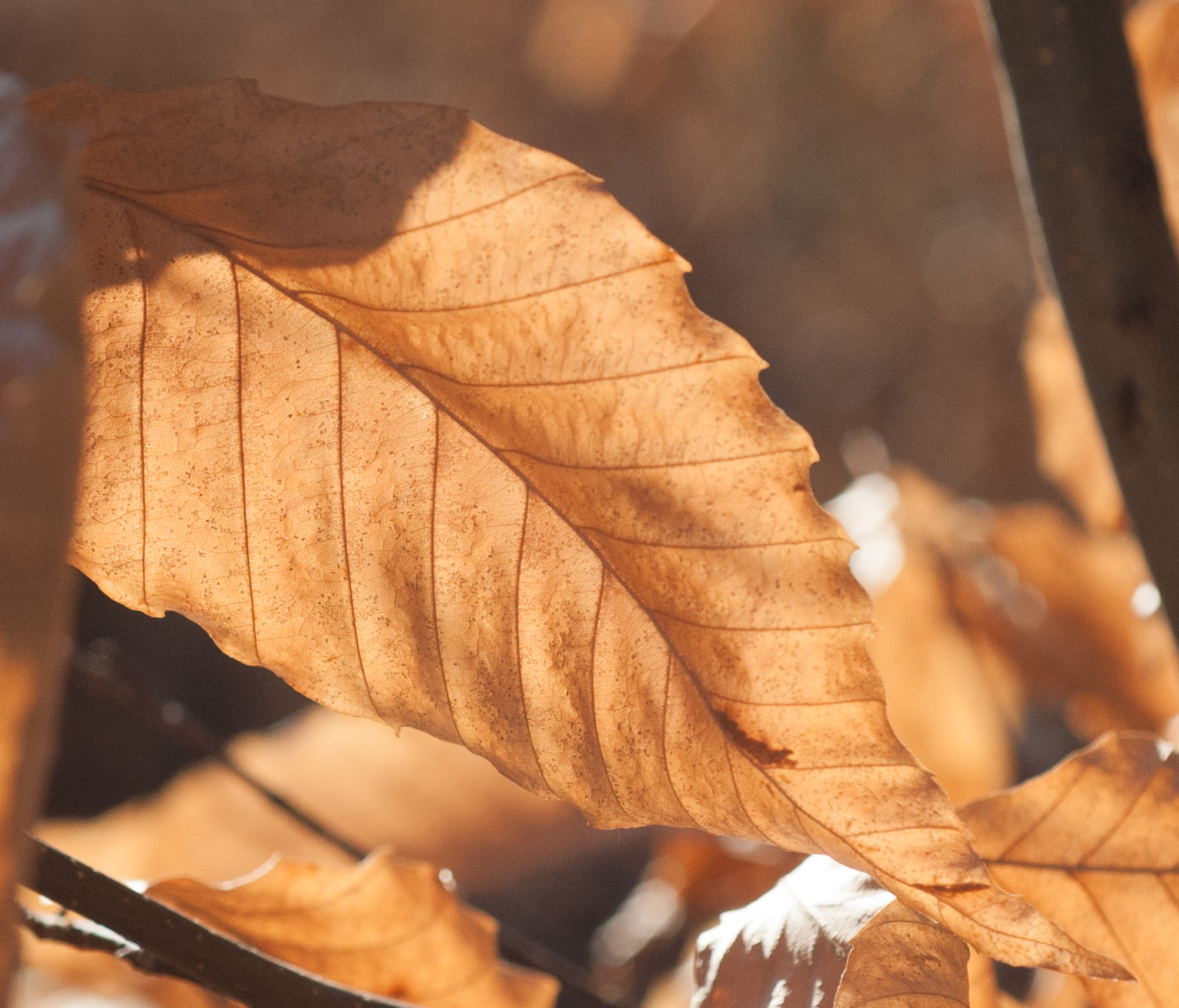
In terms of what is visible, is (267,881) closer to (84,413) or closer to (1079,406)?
(84,413)

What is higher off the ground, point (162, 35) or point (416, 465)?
point (162, 35)

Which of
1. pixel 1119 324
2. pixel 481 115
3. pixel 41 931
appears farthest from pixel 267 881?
pixel 481 115

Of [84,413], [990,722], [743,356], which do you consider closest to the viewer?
[84,413]

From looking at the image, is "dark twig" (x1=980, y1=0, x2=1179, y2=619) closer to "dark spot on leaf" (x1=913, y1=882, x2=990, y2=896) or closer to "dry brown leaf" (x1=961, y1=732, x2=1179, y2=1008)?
"dry brown leaf" (x1=961, y1=732, x2=1179, y2=1008)

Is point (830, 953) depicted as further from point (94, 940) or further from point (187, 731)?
point (187, 731)

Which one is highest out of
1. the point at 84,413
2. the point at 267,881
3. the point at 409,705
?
the point at 84,413

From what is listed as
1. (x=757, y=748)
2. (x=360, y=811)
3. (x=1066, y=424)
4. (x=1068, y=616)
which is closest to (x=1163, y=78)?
(x=1066, y=424)
